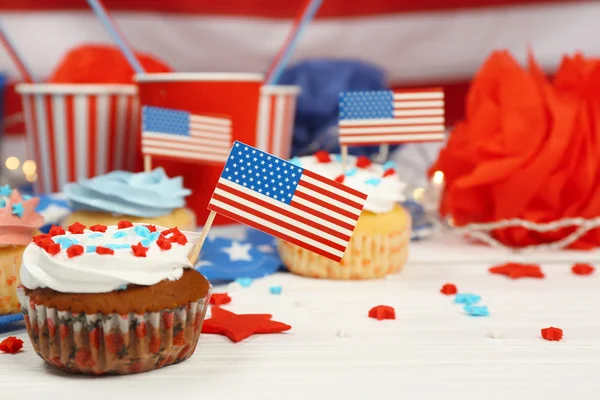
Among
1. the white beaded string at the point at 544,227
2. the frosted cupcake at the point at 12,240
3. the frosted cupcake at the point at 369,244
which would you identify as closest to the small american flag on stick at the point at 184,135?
the frosted cupcake at the point at 369,244

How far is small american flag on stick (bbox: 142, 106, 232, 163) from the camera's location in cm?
155

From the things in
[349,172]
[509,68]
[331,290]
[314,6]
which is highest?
[314,6]

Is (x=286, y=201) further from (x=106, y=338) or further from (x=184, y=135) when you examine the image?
(x=184, y=135)

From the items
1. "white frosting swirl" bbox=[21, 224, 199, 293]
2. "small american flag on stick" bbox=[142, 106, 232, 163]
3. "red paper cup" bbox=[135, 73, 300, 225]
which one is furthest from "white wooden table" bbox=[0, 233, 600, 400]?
"red paper cup" bbox=[135, 73, 300, 225]

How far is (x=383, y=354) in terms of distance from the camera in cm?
103

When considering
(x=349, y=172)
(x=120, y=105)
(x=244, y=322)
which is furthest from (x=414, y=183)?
(x=244, y=322)

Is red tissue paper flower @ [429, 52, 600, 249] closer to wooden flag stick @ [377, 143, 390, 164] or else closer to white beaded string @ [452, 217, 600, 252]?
white beaded string @ [452, 217, 600, 252]

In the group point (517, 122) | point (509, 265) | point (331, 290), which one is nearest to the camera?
point (331, 290)

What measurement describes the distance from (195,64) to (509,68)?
47.5 inches

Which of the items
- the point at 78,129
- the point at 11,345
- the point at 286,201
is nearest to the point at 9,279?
the point at 11,345

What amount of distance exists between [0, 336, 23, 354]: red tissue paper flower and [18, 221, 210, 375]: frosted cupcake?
7 cm

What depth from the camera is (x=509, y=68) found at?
1.68 m

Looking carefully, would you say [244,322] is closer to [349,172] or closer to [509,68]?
[349,172]

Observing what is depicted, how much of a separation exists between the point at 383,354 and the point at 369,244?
44 cm
